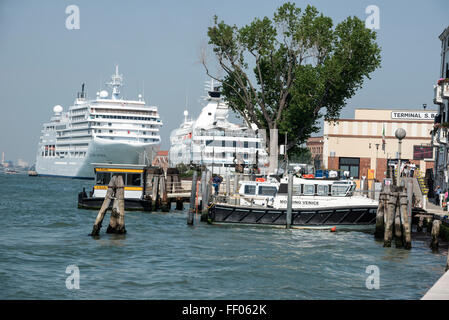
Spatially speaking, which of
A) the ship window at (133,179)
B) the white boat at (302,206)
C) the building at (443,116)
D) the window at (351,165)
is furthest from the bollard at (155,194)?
the window at (351,165)

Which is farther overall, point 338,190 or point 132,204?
point 132,204

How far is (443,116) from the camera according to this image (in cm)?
4547

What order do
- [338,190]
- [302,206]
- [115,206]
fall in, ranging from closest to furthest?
[115,206] → [302,206] → [338,190]

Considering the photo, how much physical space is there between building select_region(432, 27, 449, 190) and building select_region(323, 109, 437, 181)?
2239 centimetres

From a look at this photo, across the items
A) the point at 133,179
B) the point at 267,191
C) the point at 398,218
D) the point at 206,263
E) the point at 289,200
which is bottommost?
the point at 206,263

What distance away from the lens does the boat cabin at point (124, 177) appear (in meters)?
38.7

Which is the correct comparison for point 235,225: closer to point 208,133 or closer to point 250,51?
point 250,51

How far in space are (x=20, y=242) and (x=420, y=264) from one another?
14325 millimetres

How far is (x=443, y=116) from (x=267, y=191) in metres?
19.4

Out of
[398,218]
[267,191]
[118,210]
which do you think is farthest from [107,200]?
[398,218]

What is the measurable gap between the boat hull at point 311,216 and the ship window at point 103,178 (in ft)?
35.1

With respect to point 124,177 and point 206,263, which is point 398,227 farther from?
point 124,177

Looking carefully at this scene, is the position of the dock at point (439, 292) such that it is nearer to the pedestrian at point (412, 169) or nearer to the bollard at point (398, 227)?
the bollard at point (398, 227)

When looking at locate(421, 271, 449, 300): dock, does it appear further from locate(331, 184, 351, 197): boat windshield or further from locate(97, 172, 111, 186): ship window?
locate(97, 172, 111, 186): ship window
